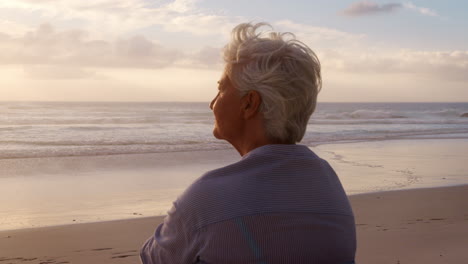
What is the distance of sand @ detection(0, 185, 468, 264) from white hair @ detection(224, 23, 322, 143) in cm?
382

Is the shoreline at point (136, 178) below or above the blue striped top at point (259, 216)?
below

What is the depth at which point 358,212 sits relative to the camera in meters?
6.97

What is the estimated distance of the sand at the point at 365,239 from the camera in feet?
16.7

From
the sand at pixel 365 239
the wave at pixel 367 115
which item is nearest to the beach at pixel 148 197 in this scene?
the sand at pixel 365 239

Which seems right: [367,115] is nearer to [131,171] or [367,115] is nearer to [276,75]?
[131,171]

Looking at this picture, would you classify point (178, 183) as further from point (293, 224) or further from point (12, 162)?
point (293, 224)

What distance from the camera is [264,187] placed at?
1.25 metres

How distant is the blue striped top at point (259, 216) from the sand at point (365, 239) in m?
3.82

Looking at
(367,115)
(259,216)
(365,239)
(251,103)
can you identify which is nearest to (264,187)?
(259,216)

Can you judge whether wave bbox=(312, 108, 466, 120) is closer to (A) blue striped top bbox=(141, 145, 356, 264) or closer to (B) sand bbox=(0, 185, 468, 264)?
(B) sand bbox=(0, 185, 468, 264)

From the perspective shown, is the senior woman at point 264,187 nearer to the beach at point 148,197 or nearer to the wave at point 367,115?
the beach at point 148,197

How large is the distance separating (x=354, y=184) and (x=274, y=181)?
28.6ft

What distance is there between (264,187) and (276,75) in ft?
0.98

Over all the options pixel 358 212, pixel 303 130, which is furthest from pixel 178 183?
pixel 303 130
